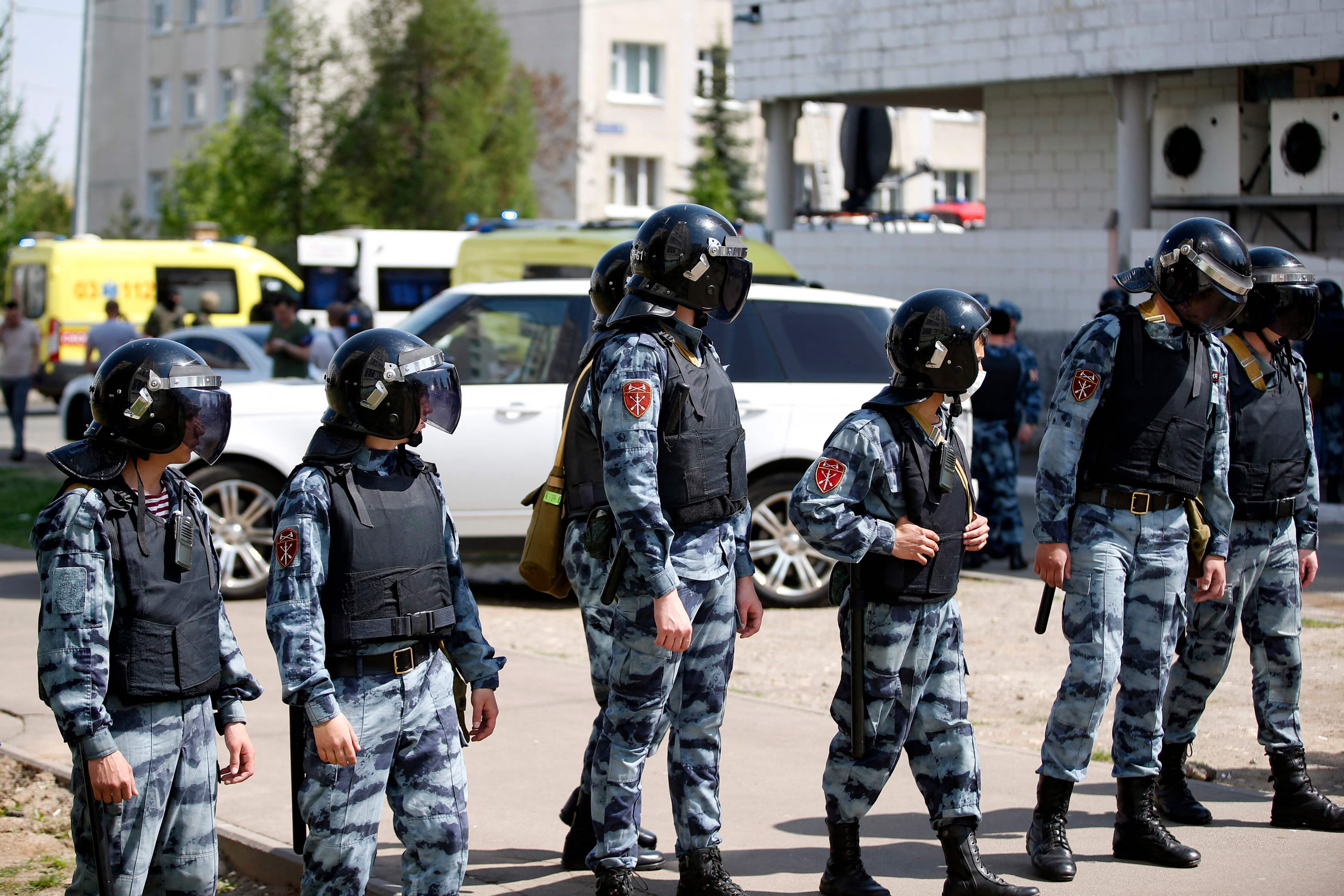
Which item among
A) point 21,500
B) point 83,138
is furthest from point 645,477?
point 83,138

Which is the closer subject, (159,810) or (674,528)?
(159,810)

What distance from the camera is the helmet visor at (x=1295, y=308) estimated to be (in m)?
5.38

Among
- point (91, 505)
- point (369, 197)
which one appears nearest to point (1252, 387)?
point (91, 505)

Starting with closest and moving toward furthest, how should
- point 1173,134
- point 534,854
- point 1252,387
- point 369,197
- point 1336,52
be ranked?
point 534,854 < point 1252,387 < point 1336,52 < point 1173,134 < point 369,197

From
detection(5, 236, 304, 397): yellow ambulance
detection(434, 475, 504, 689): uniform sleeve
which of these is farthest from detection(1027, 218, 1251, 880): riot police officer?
→ detection(5, 236, 304, 397): yellow ambulance

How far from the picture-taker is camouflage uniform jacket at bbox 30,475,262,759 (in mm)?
3428

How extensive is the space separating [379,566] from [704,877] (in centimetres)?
133

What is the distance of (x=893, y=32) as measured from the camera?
16.9 meters

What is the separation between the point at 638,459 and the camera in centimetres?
413

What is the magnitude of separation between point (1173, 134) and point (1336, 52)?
2.61 m

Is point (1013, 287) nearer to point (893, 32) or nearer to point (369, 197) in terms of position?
point (893, 32)

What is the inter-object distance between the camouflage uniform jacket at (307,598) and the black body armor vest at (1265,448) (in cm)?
283

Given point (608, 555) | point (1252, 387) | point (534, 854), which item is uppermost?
point (1252, 387)

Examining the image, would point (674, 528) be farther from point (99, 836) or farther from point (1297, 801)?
point (1297, 801)
